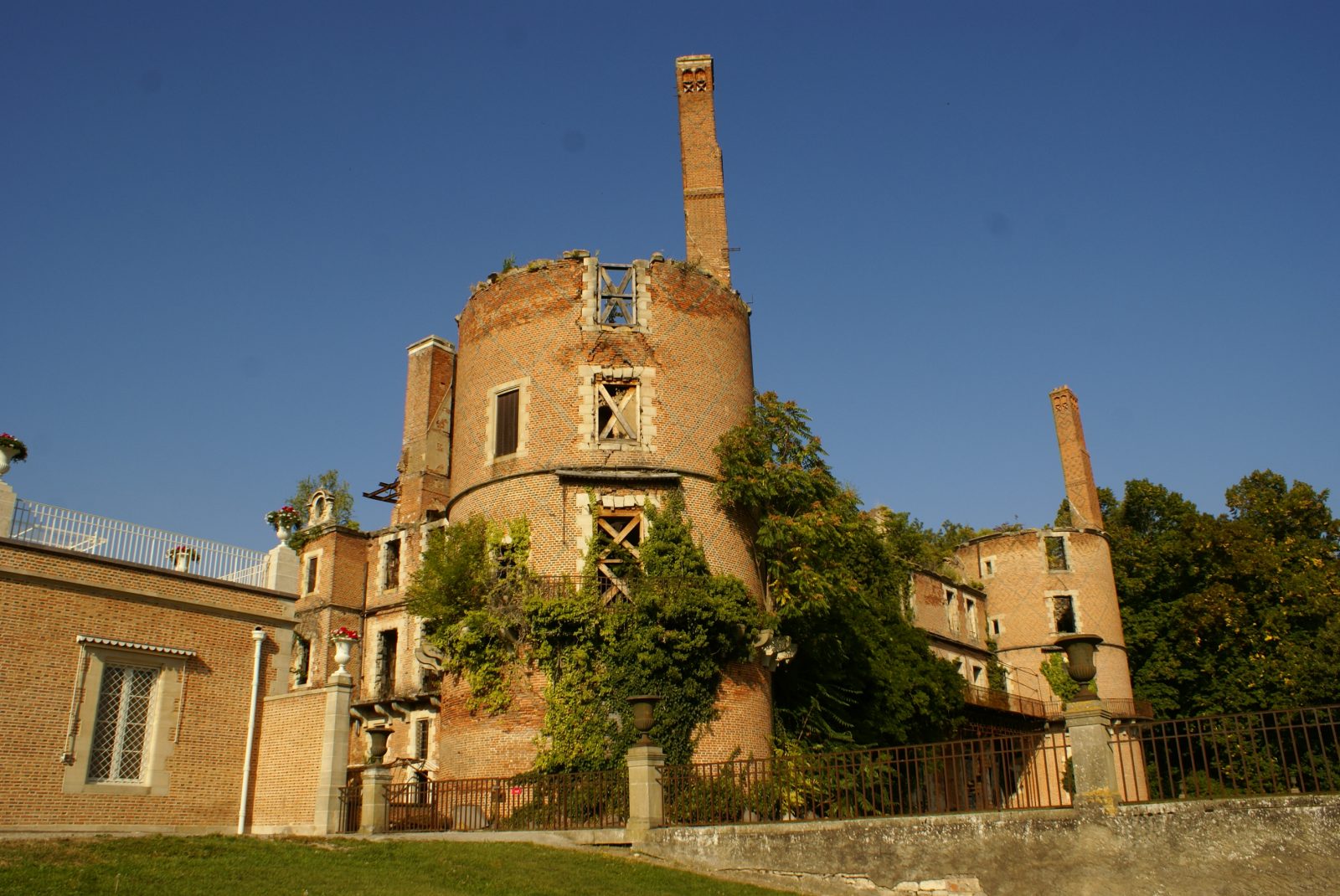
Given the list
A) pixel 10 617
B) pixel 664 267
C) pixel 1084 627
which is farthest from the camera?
pixel 1084 627

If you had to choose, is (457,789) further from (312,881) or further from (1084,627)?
(1084,627)

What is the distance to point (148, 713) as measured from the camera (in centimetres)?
1733

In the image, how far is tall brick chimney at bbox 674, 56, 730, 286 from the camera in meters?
28.7

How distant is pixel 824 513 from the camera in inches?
912

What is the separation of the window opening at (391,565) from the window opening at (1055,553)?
79.8ft

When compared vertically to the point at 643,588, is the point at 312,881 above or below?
below

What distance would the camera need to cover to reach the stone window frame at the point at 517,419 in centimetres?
2378

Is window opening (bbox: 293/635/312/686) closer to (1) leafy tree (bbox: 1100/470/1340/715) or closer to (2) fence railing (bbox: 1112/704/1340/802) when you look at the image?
(2) fence railing (bbox: 1112/704/1340/802)

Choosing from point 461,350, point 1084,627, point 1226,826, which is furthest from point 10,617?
point 1084,627

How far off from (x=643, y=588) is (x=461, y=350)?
8.01 meters

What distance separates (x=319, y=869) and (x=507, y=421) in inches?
504

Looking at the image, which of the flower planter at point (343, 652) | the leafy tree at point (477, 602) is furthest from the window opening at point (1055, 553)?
the flower planter at point (343, 652)

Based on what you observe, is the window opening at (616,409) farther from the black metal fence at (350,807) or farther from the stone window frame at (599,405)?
the black metal fence at (350,807)

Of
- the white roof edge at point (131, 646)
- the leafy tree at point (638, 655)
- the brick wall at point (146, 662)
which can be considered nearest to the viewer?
the brick wall at point (146, 662)
